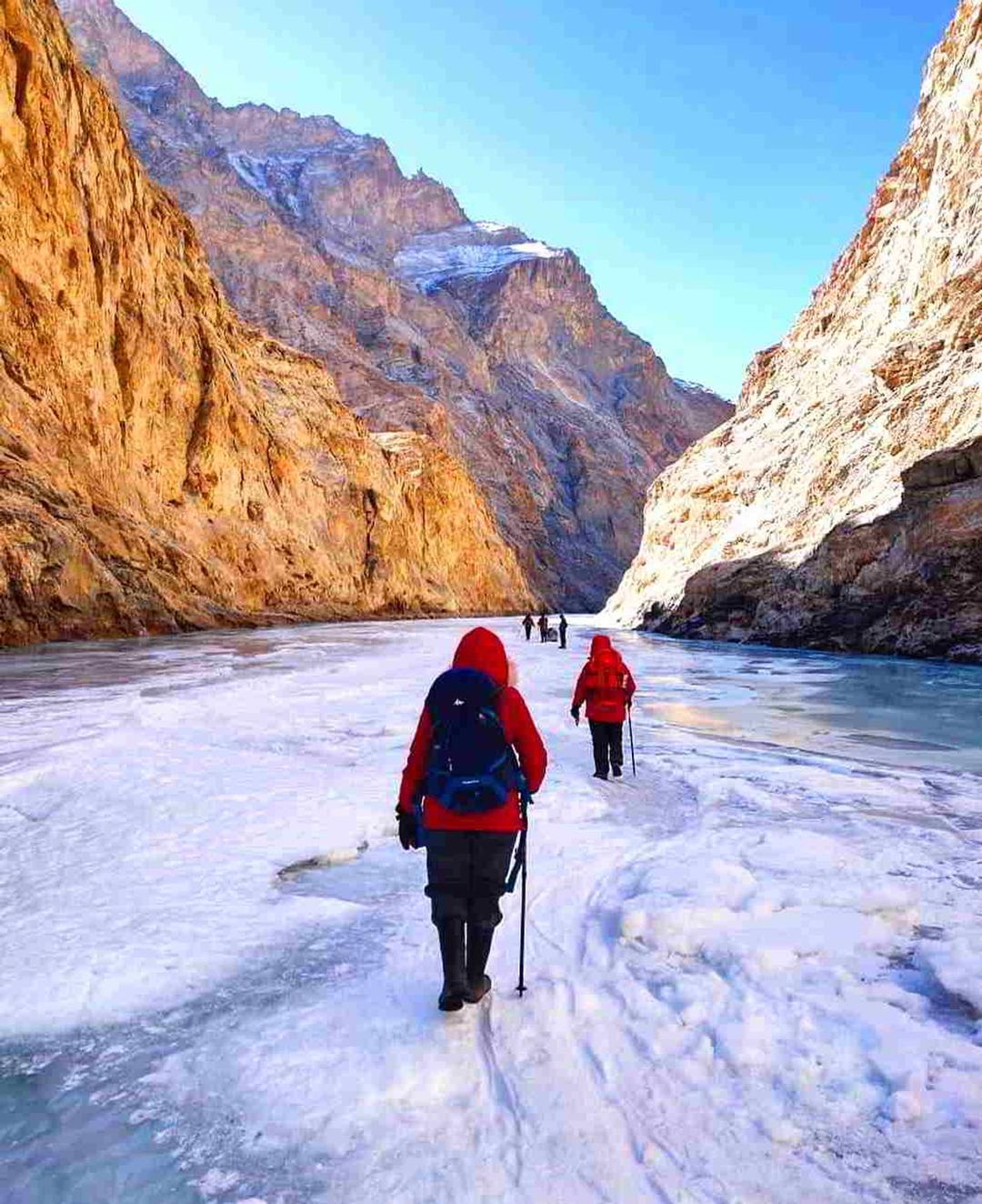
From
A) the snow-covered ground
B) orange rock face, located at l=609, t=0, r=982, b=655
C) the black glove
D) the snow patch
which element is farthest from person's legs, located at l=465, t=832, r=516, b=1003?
the snow patch

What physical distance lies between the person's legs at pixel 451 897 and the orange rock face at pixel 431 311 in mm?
78276

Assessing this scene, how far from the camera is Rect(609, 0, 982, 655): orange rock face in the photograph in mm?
20375

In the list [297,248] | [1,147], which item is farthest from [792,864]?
[297,248]

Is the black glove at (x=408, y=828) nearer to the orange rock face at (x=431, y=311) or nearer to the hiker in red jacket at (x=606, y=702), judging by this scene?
the hiker in red jacket at (x=606, y=702)

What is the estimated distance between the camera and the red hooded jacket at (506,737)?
9.95ft

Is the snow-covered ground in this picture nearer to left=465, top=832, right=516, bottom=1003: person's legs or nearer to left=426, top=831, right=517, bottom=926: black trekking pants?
left=465, top=832, right=516, bottom=1003: person's legs

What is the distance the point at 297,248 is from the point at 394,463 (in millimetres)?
47651

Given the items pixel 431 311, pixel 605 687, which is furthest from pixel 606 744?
pixel 431 311

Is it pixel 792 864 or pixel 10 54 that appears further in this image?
pixel 10 54

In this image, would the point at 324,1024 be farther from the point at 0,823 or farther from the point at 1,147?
the point at 1,147

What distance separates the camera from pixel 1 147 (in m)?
23.5

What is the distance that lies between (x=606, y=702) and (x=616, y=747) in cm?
44

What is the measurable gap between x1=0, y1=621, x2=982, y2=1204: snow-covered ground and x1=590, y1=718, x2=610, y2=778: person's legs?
283 millimetres

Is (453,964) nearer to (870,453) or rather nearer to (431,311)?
(870,453)
